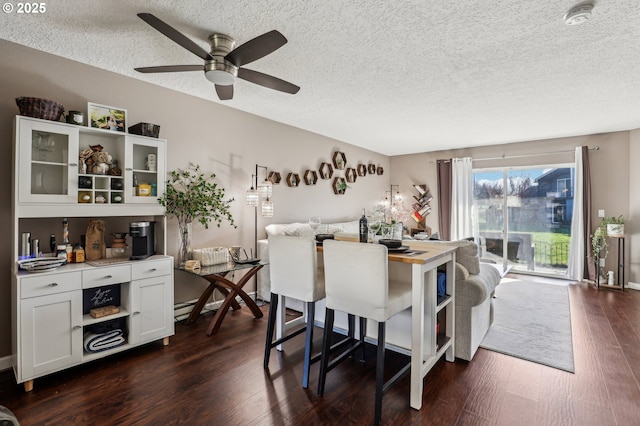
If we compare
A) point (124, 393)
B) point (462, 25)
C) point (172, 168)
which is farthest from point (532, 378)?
point (172, 168)

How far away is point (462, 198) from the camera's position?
20.8 ft

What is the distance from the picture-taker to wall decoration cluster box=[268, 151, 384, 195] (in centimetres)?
470

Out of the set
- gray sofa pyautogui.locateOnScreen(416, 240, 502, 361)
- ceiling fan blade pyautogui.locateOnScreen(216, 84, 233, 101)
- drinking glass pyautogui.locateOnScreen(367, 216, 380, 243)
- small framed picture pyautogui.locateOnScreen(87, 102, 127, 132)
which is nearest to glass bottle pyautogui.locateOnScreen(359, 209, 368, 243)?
drinking glass pyautogui.locateOnScreen(367, 216, 380, 243)

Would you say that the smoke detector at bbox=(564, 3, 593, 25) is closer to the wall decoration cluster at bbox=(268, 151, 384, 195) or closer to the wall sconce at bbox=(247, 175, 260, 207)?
the wall sconce at bbox=(247, 175, 260, 207)

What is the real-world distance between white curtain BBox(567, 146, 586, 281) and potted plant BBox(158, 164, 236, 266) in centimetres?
571

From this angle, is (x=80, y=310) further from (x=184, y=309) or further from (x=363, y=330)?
(x=363, y=330)

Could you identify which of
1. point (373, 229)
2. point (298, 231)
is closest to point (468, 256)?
point (373, 229)

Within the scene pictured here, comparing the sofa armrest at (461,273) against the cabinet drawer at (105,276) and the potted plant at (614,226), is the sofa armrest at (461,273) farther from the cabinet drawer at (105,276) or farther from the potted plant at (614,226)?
the potted plant at (614,226)

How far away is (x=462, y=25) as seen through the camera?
2094mm

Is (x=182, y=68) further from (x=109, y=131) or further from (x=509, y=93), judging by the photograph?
(x=509, y=93)

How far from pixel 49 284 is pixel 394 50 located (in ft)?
10.2

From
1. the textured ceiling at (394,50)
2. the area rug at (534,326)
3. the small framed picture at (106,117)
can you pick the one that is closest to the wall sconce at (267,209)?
the textured ceiling at (394,50)

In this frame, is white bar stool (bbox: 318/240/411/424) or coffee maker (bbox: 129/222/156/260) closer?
white bar stool (bbox: 318/240/411/424)

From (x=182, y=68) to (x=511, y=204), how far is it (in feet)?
20.2
